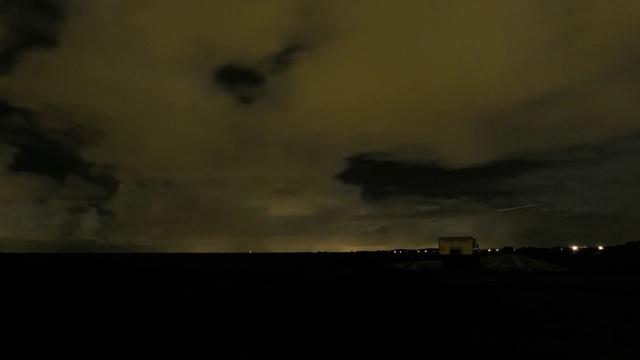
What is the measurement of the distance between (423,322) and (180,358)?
1181cm

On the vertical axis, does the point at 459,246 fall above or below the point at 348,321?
above

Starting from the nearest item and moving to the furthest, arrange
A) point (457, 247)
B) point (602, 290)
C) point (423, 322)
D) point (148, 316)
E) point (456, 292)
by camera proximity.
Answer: point (423, 322), point (148, 316), point (456, 292), point (602, 290), point (457, 247)

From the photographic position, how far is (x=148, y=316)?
25562 mm

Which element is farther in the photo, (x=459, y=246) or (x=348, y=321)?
(x=459, y=246)

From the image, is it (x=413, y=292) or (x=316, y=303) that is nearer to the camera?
(x=316, y=303)

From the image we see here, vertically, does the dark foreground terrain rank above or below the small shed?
below

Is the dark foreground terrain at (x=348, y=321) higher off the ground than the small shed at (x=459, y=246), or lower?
lower

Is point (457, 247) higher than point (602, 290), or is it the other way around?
point (457, 247)

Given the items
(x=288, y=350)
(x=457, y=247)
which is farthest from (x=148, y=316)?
(x=457, y=247)

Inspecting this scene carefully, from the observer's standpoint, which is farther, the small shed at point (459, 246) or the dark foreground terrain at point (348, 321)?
the small shed at point (459, 246)

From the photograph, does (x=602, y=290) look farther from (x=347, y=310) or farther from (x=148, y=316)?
(x=148, y=316)

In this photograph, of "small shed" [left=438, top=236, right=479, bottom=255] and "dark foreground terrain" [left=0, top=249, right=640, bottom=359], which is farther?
"small shed" [left=438, top=236, right=479, bottom=255]

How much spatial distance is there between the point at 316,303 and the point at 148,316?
8.96 m

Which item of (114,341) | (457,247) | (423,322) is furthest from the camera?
(457,247)
